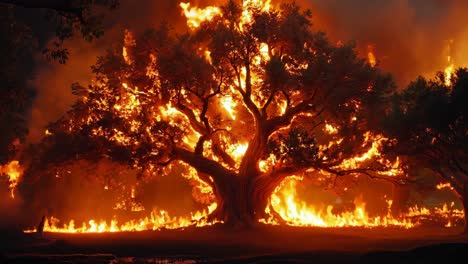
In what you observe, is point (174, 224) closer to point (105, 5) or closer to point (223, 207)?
point (223, 207)

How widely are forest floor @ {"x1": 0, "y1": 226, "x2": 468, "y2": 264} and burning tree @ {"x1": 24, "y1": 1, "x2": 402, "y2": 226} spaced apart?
→ 4411 millimetres

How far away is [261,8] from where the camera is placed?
33281 mm

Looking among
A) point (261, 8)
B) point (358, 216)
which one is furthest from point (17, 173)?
point (358, 216)

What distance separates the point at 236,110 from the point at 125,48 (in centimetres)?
996

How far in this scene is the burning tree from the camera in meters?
31.8

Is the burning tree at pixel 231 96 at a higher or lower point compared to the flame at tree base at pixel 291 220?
higher

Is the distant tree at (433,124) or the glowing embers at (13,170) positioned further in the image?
the glowing embers at (13,170)

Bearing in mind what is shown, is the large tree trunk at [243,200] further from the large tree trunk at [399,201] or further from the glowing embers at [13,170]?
the glowing embers at [13,170]

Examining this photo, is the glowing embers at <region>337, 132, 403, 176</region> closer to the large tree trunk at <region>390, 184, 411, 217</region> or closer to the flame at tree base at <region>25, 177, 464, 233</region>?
the flame at tree base at <region>25, 177, 464, 233</region>

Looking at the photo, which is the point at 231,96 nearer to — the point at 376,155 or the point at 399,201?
the point at 376,155

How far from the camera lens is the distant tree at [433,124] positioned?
92.7 ft

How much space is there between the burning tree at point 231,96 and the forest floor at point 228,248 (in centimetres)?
441

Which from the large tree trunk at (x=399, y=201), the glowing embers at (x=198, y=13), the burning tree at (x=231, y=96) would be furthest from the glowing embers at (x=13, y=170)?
the large tree trunk at (x=399, y=201)

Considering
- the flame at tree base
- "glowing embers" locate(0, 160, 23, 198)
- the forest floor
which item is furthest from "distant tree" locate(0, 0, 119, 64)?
"glowing embers" locate(0, 160, 23, 198)
